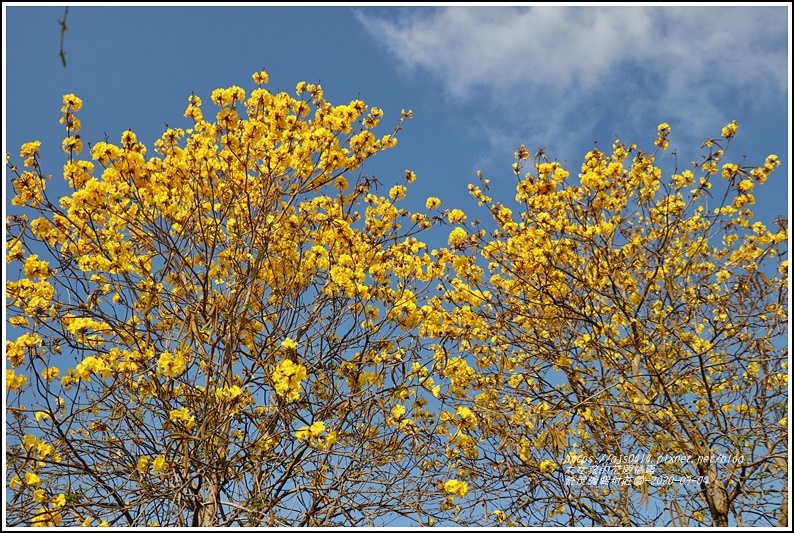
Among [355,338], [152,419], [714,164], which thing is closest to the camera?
[152,419]

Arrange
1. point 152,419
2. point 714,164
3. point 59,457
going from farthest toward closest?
point 714,164, point 152,419, point 59,457

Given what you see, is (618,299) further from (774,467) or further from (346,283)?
(346,283)

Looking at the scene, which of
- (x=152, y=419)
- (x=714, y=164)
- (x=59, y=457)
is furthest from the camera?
(x=714, y=164)

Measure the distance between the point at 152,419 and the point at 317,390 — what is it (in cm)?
129

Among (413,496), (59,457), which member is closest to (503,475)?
(413,496)

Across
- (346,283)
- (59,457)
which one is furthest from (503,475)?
(59,457)

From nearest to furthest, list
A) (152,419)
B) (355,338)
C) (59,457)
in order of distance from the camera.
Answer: (59,457)
(152,419)
(355,338)

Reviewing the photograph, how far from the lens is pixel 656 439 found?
508 centimetres

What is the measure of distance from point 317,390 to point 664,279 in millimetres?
3449

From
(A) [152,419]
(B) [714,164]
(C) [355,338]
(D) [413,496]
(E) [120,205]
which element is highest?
(B) [714,164]

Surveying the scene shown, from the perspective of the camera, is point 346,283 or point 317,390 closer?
point 346,283

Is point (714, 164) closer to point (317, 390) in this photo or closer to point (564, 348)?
point (564, 348)

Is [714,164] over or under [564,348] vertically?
over

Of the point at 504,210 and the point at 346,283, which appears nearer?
the point at 346,283
